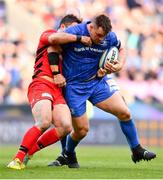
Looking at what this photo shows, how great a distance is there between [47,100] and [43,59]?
70 centimetres

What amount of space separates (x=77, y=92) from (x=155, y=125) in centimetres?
1066

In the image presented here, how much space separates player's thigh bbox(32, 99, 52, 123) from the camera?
8688mm

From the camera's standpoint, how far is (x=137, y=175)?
320 inches

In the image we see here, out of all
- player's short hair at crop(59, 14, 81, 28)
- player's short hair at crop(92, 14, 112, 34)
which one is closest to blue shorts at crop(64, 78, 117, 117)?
player's short hair at crop(59, 14, 81, 28)

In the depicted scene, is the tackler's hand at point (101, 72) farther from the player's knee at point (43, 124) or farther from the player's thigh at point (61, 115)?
the player's knee at point (43, 124)

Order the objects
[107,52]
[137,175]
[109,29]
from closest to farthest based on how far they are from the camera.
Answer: [137,175] → [109,29] → [107,52]

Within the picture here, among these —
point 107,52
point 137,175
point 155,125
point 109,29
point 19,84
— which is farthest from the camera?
point 19,84

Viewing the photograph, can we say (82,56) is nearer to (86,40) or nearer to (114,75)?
(86,40)

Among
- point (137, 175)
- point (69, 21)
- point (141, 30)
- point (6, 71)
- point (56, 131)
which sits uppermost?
point (141, 30)

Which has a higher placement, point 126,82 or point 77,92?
point 126,82

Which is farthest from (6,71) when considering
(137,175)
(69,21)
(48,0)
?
(137,175)

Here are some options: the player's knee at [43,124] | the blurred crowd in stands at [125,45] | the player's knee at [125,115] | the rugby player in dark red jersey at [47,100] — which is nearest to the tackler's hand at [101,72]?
the rugby player in dark red jersey at [47,100]

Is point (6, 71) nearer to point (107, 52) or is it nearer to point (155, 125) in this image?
point (155, 125)

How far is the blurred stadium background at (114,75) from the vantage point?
20031 mm
